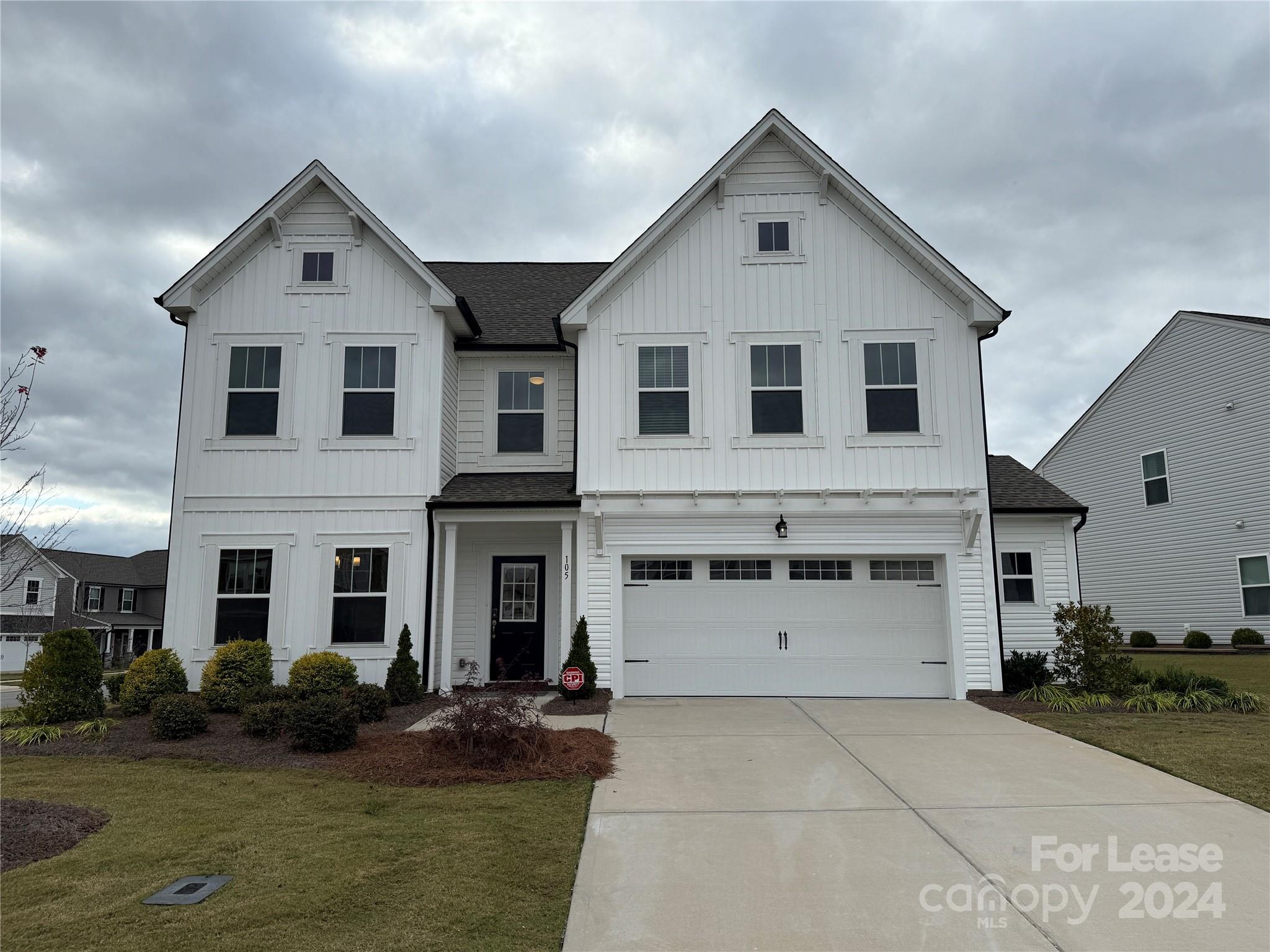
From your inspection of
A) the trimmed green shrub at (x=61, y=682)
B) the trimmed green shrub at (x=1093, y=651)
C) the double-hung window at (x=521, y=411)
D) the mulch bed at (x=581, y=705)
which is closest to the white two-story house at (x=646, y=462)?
the mulch bed at (x=581, y=705)

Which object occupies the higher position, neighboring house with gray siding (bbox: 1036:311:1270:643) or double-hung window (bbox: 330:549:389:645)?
neighboring house with gray siding (bbox: 1036:311:1270:643)

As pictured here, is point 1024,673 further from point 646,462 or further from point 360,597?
point 360,597

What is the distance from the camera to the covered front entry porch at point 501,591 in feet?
43.4

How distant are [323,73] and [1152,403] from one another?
934 inches

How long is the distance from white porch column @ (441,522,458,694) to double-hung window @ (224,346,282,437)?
356cm

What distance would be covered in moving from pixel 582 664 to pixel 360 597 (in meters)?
3.95

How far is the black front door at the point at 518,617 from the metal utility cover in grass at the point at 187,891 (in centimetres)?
874

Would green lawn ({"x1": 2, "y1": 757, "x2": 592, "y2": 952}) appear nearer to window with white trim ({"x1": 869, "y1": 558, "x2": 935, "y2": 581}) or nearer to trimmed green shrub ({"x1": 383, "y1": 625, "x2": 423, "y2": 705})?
trimmed green shrub ({"x1": 383, "y1": 625, "x2": 423, "y2": 705})

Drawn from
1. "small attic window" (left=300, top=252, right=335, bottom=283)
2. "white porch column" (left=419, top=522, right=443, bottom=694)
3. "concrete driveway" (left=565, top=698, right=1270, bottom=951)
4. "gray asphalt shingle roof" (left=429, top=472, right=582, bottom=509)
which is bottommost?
"concrete driveway" (left=565, top=698, right=1270, bottom=951)

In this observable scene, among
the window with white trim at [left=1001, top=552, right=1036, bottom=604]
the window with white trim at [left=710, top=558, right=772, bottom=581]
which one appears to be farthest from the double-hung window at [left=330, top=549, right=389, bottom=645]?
the window with white trim at [left=1001, top=552, right=1036, bottom=604]

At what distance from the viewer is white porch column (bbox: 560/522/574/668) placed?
1308 cm

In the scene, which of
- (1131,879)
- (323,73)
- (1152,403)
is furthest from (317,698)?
(1152,403)

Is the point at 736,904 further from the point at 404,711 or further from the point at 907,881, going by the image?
the point at 404,711

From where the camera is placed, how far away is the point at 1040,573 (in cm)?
1398
